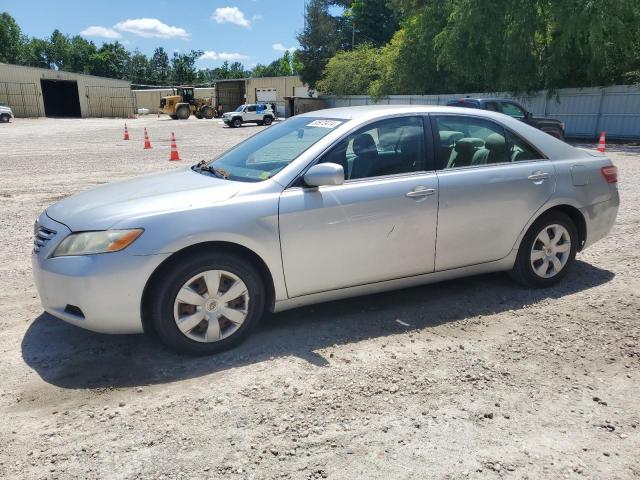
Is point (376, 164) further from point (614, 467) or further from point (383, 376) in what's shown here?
point (614, 467)

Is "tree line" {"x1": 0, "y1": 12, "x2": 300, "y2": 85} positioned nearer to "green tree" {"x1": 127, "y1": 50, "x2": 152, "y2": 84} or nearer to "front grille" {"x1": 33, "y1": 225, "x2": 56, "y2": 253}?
"green tree" {"x1": 127, "y1": 50, "x2": 152, "y2": 84}

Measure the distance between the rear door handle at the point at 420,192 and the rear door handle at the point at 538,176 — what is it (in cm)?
101

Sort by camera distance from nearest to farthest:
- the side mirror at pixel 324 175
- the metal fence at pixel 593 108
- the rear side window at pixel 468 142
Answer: the side mirror at pixel 324 175 → the rear side window at pixel 468 142 → the metal fence at pixel 593 108

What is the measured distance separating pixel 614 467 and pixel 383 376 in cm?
130

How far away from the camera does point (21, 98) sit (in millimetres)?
50438

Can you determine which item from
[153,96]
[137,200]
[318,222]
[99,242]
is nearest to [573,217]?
[318,222]

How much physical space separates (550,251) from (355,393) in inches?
101

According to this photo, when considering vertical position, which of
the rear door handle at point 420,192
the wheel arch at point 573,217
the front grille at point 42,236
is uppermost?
the rear door handle at point 420,192

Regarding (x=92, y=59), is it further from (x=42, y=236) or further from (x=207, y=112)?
(x=42, y=236)

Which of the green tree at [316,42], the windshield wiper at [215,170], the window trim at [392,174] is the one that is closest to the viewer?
the window trim at [392,174]

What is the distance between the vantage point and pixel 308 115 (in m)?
4.58

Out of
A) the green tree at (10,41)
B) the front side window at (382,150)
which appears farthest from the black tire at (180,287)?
the green tree at (10,41)

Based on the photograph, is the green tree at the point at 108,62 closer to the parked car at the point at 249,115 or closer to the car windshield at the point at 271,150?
the parked car at the point at 249,115

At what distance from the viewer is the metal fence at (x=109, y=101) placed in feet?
182
